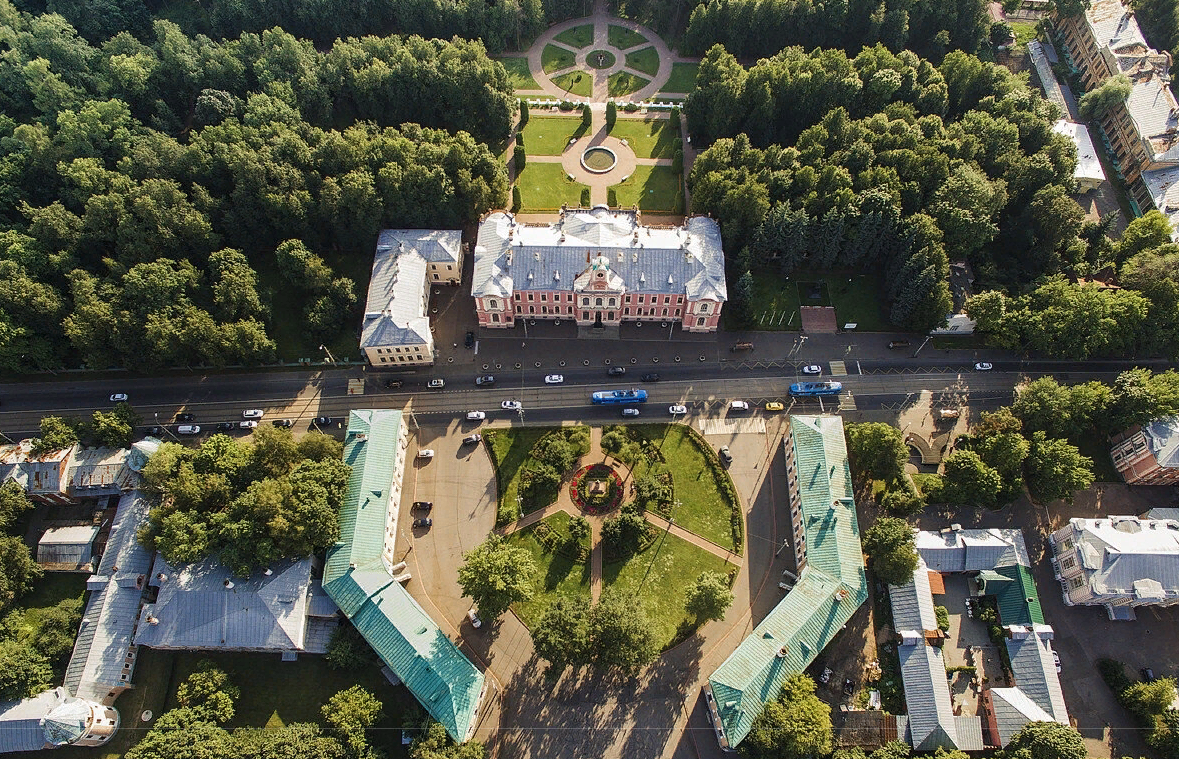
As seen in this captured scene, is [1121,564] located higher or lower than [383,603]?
higher

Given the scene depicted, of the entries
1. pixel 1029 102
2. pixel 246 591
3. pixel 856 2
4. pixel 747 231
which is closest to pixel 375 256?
pixel 246 591

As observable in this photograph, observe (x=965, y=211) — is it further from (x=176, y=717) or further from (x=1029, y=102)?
(x=176, y=717)

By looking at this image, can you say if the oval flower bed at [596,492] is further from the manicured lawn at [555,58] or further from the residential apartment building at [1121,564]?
the manicured lawn at [555,58]

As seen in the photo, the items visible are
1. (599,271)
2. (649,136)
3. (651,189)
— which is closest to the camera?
(599,271)

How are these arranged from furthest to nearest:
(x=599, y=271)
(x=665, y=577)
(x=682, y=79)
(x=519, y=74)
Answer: (x=682, y=79)
(x=519, y=74)
(x=599, y=271)
(x=665, y=577)

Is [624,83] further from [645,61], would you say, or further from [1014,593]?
[1014,593]

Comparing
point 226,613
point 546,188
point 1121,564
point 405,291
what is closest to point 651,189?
point 546,188

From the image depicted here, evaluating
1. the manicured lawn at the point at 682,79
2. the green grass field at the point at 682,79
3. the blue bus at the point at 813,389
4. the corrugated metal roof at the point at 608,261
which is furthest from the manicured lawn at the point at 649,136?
the blue bus at the point at 813,389
